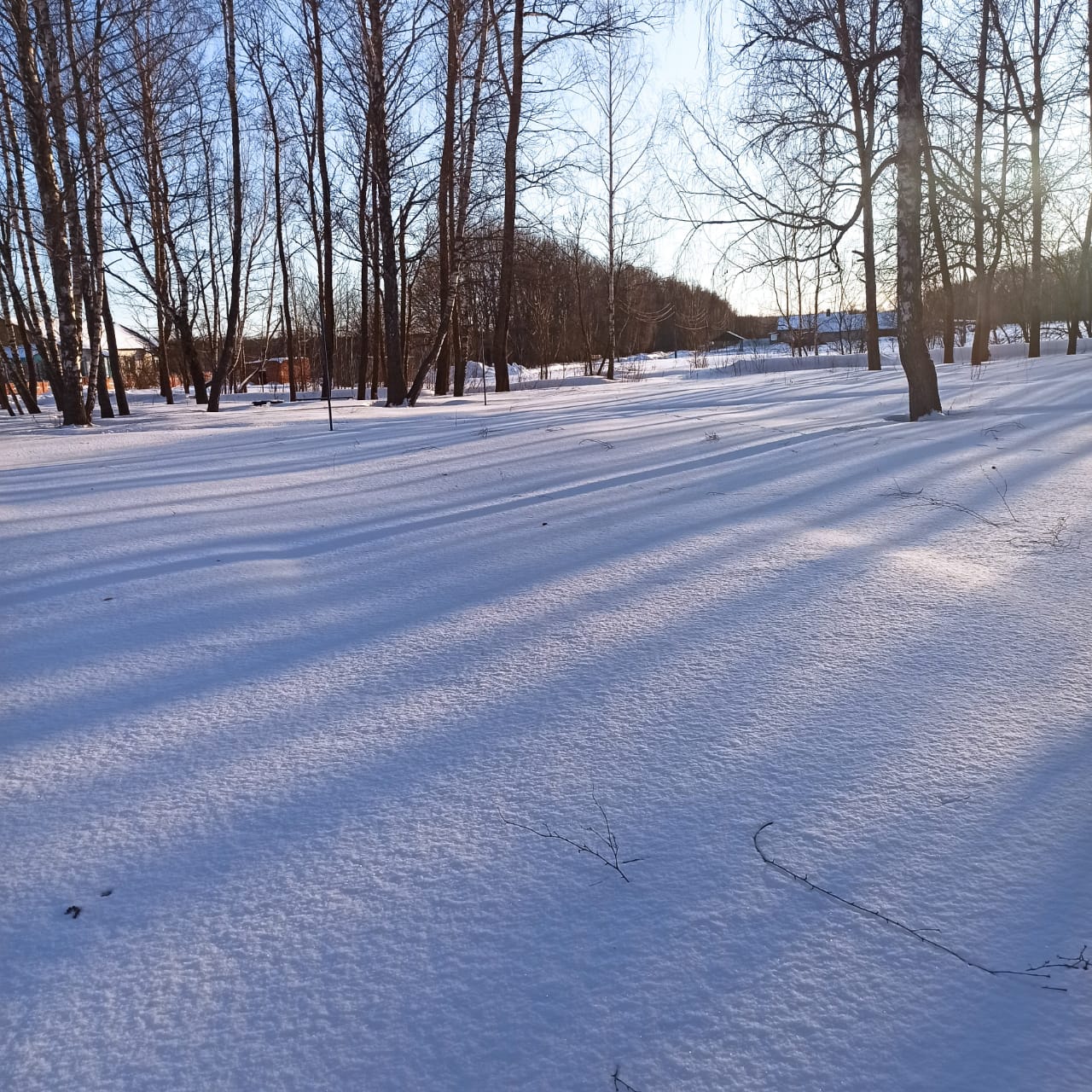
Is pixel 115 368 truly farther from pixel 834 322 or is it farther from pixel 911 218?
pixel 834 322

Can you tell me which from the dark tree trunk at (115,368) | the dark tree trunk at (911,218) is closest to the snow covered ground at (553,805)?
the dark tree trunk at (911,218)

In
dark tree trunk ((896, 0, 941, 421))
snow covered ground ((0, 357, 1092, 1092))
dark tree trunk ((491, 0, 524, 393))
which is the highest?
dark tree trunk ((491, 0, 524, 393))

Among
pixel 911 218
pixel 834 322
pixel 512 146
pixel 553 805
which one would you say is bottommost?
pixel 553 805

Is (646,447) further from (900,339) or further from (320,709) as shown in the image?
(320,709)

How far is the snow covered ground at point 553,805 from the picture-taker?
830 millimetres

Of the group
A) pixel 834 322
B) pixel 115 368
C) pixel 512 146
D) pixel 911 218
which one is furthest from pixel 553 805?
pixel 834 322

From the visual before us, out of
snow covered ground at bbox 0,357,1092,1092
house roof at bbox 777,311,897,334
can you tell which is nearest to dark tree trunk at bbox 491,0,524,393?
snow covered ground at bbox 0,357,1092,1092

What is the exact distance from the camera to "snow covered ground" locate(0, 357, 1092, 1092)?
830 mm

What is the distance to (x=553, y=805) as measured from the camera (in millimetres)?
1236

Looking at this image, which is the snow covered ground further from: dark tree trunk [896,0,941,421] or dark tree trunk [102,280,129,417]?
dark tree trunk [102,280,129,417]

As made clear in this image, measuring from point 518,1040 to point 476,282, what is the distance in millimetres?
13529

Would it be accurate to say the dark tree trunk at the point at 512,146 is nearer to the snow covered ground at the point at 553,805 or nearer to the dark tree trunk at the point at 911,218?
the dark tree trunk at the point at 911,218

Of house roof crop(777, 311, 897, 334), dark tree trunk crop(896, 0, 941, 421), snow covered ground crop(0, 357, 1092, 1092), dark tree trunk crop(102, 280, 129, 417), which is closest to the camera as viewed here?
snow covered ground crop(0, 357, 1092, 1092)

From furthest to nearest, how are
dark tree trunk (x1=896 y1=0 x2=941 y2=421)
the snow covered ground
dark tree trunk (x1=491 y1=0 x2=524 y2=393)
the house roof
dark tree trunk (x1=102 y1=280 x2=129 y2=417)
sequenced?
the house roof
dark tree trunk (x1=102 y1=280 x2=129 y2=417)
dark tree trunk (x1=491 y1=0 x2=524 y2=393)
dark tree trunk (x1=896 y1=0 x2=941 y2=421)
the snow covered ground
